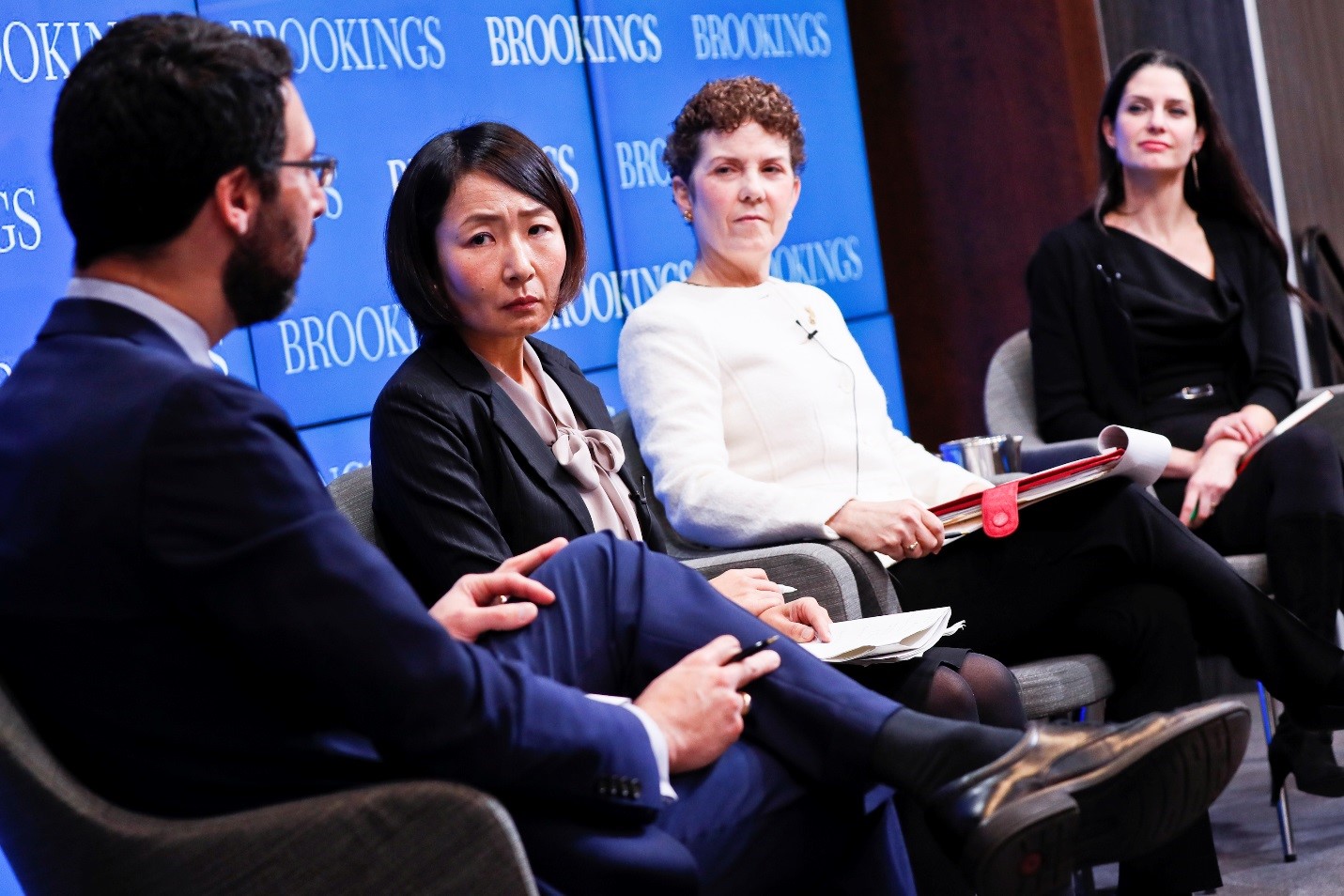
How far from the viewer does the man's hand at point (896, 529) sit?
258 cm

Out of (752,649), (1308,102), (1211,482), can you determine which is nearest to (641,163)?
(1211,482)

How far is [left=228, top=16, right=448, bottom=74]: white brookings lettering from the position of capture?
3.48 m

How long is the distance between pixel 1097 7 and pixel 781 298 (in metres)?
2.47

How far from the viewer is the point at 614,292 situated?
4145mm

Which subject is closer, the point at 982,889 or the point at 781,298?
the point at 982,889

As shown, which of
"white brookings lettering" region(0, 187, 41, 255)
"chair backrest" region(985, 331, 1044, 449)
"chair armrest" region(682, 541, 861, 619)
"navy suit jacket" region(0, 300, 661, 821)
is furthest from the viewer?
"chair backrest" region(985, 331, 1044, 449)

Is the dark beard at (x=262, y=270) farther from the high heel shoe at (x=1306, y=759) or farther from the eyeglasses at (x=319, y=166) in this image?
the high heel shoe at (x=1306, y=759)

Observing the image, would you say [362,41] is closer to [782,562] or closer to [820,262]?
[820,262]

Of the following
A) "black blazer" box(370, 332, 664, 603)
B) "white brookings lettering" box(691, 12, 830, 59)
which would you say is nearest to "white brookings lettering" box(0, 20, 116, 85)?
"black blazer" box(370, 332, 664, 603)

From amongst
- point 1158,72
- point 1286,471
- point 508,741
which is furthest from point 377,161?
point 508,741

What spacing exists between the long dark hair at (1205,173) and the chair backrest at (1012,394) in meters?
0.39

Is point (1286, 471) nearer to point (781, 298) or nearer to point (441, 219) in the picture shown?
point (781, 298)

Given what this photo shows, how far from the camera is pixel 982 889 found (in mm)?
1545

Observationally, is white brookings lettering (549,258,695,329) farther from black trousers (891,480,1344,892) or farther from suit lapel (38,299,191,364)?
suit lapel (38,299,191,364)
